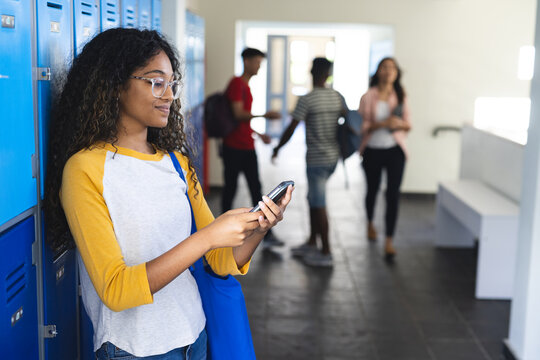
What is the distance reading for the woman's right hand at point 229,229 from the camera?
4.63 ft

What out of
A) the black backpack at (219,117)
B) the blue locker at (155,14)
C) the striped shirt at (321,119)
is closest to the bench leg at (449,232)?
the striped shirt at (321,119)

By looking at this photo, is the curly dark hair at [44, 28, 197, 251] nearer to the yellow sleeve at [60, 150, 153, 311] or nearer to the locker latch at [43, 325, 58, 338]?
the yellow sleeve at [60, 150, 153, 311]

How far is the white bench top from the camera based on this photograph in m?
4.47

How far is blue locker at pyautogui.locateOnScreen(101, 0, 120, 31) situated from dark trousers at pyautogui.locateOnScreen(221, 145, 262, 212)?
2826mm

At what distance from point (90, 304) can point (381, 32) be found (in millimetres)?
8884

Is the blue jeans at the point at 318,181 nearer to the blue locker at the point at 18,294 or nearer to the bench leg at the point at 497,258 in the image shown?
the bench leg at the point at 497,258

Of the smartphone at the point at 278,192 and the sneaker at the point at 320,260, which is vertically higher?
the smartphone at the point at 278,192

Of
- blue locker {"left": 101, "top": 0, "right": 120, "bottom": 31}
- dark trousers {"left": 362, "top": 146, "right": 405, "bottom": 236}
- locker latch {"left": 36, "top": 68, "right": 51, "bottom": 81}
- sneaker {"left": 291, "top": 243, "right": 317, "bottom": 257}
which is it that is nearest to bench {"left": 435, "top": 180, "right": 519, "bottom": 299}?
dark trousers {"left": 362, "top": 146, "right": 405, "bottom": 236}

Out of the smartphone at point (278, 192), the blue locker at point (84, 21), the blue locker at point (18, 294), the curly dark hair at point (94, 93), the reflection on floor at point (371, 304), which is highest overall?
the blue locker at point (84, 21)

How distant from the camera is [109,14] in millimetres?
2256

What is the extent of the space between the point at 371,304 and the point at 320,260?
0.90 m

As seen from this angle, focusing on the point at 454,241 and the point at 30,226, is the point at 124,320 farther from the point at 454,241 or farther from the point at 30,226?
the point at 454,241

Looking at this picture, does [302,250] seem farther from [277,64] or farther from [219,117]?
[277,64]

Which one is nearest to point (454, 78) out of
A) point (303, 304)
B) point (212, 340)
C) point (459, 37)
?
point (459, 37)
